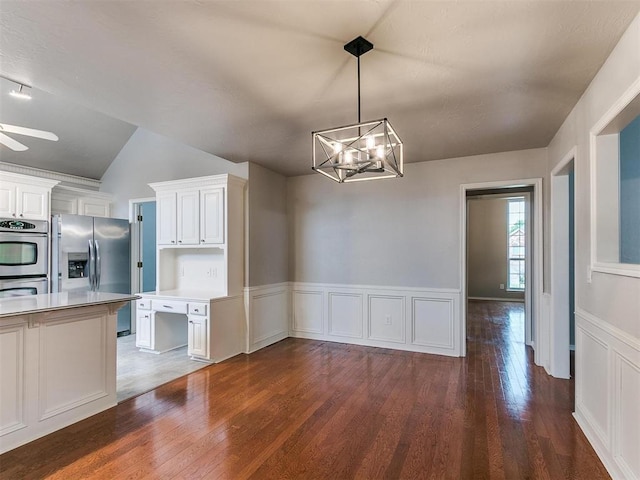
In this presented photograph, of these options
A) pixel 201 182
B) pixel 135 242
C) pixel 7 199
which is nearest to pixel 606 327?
pixel 201 182

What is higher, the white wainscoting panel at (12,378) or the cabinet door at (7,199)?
the cabinet door at (7,199)

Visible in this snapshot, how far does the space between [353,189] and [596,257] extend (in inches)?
120

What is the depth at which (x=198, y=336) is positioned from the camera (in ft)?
13.0

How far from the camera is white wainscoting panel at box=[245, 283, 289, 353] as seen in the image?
4.46 meters

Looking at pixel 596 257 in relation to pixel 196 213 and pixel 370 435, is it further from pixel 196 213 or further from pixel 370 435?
pixel 196 213

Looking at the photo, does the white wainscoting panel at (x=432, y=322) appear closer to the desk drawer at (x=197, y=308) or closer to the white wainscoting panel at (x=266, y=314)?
the white wainscoting panel at (x=266, y=314)

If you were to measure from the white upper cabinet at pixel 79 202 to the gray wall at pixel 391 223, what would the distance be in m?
3.20

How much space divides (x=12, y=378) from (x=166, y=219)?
262cm

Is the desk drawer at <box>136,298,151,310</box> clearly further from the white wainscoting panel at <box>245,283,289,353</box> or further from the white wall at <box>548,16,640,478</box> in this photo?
the white wall at <box>548,16,640,478</box>

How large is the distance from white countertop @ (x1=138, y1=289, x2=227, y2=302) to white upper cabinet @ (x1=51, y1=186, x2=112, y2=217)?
7.09ft

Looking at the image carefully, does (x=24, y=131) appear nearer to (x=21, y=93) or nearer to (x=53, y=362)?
(x=21, y=93)

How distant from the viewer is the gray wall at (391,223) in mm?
4277

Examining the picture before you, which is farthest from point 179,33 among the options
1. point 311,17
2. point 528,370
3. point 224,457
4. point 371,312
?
point 528,370

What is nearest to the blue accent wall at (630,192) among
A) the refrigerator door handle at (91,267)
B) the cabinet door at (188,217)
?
the cabinet door at (188,217)
